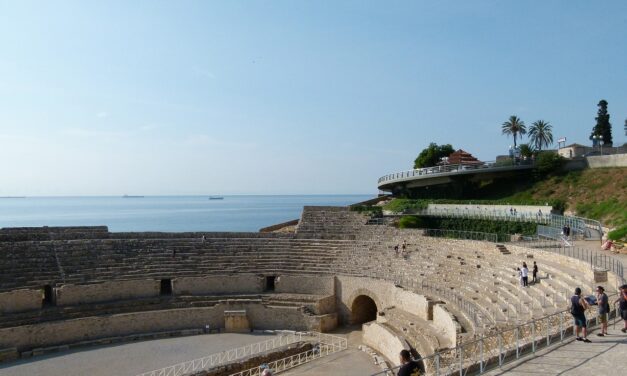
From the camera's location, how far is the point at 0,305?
24531 mm

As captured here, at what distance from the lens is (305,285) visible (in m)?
29.4

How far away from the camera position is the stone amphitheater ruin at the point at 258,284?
814 inches

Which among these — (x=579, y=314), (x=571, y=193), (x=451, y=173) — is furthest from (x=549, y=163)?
(x=579, y=314)

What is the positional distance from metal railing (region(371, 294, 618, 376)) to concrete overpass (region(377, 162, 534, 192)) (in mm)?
32481

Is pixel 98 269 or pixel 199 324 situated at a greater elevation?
pixel 98 269

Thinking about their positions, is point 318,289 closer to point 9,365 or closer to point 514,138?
point 9,365

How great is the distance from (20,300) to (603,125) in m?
55.4

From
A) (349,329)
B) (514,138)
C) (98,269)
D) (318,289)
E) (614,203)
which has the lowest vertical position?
(349,329)

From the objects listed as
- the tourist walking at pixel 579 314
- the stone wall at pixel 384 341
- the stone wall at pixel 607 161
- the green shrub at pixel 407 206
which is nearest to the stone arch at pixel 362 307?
the stone wall at pixel 384 341

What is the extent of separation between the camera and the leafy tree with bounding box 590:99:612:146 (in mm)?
53156

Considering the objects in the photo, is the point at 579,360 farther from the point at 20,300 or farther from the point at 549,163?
the point at 549,163

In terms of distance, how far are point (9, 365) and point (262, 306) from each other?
467 inches

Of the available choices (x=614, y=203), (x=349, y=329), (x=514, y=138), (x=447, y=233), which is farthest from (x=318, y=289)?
(x=514, y=138)

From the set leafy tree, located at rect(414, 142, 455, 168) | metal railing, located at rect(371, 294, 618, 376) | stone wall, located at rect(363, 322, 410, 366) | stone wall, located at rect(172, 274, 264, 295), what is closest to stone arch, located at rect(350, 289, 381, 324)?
stone wall, located at rect(363, 322, 410, 366)
